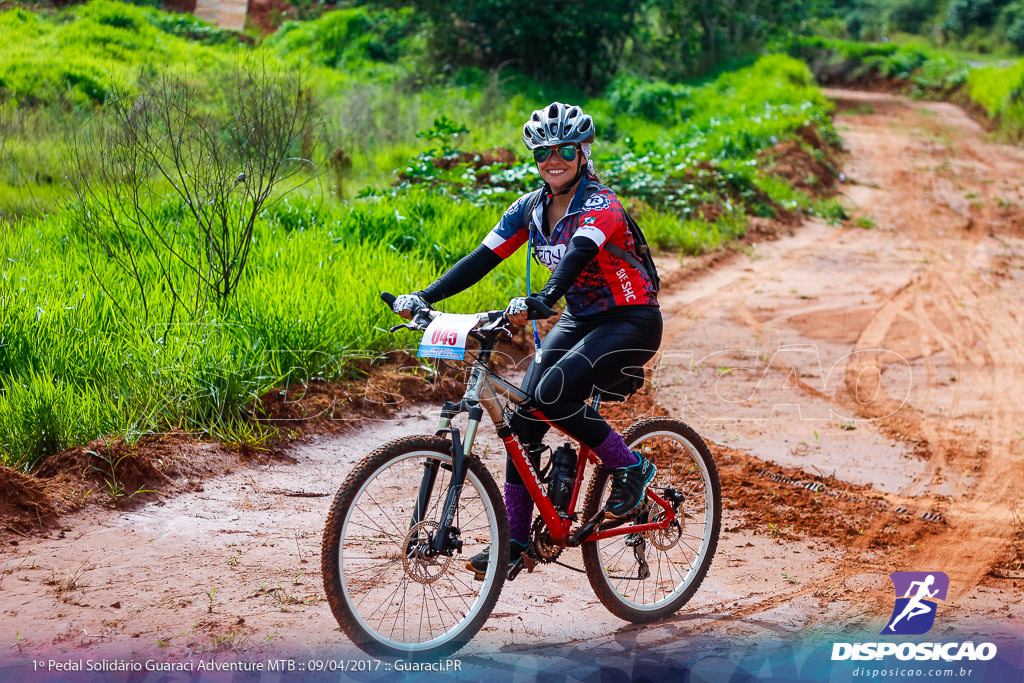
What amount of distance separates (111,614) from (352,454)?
209cm

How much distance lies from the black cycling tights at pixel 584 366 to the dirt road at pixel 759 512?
864mm

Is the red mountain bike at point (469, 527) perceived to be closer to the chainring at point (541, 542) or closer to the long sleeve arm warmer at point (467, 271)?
the chainring at point (541, 542)

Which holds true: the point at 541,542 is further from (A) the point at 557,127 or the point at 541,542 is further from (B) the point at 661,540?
(A) the point at 557,127

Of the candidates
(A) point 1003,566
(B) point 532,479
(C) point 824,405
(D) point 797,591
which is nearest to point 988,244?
(C) point 824,405

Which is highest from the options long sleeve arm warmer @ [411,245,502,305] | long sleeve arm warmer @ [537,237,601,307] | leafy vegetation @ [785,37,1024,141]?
leafy vegetation @ [785,37,1024,141]

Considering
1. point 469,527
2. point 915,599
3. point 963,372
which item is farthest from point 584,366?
point 963,372

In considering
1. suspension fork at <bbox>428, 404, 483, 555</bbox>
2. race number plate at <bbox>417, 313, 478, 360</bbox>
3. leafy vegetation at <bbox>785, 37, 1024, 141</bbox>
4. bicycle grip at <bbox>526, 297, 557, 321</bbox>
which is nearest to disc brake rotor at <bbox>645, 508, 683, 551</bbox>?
suspension fork at <bbox>428, 404, 483, 555</bbox>

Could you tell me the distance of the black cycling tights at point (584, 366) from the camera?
3621mm

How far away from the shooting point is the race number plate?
3.12 m

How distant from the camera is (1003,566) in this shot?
15.4 ft

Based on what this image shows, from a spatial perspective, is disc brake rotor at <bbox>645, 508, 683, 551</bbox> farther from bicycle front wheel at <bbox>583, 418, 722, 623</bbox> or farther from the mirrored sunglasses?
the mirrored sunglasses

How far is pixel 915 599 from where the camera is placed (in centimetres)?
430

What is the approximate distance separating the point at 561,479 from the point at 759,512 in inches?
79.6

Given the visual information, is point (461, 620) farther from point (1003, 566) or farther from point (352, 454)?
point (1003, 566)
